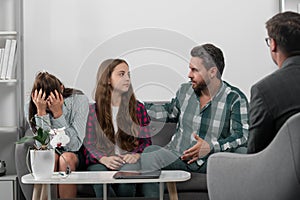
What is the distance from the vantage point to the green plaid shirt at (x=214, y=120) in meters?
3.73

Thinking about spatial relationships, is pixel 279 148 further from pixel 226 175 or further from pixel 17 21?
pixel 17 21

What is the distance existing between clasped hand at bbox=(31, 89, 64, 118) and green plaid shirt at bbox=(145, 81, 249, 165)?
2.33 feet

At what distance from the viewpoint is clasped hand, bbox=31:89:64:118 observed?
3.86 m

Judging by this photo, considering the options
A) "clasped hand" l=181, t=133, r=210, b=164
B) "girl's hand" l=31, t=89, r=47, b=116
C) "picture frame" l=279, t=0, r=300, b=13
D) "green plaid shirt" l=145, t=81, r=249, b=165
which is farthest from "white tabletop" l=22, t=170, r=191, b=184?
"picture frame" l=279, t=0, r=300, b=13

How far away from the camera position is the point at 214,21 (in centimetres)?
461

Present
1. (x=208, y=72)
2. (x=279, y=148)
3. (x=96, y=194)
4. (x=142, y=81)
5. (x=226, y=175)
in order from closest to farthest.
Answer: (x=279, y=148), (x=226, y=175), (x=96, y=194), (x=208, y=72), (x=142, y=81)

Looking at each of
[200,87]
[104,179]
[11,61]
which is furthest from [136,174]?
[11,61]

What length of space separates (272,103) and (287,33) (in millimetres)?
364

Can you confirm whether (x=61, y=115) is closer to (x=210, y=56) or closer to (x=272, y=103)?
(x=210, y=56)

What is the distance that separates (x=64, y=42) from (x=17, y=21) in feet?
1.23

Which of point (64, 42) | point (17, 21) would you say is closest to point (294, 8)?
point (64, 42)

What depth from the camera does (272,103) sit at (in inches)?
104

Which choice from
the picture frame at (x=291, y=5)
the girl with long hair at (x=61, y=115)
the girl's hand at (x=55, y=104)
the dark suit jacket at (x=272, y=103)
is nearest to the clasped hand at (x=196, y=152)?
the girl with long hair at (x=61, y=115)

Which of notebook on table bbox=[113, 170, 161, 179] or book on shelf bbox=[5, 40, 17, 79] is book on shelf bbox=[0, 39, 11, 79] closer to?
book on shelf bbox=[5, 40, 17, 79]
